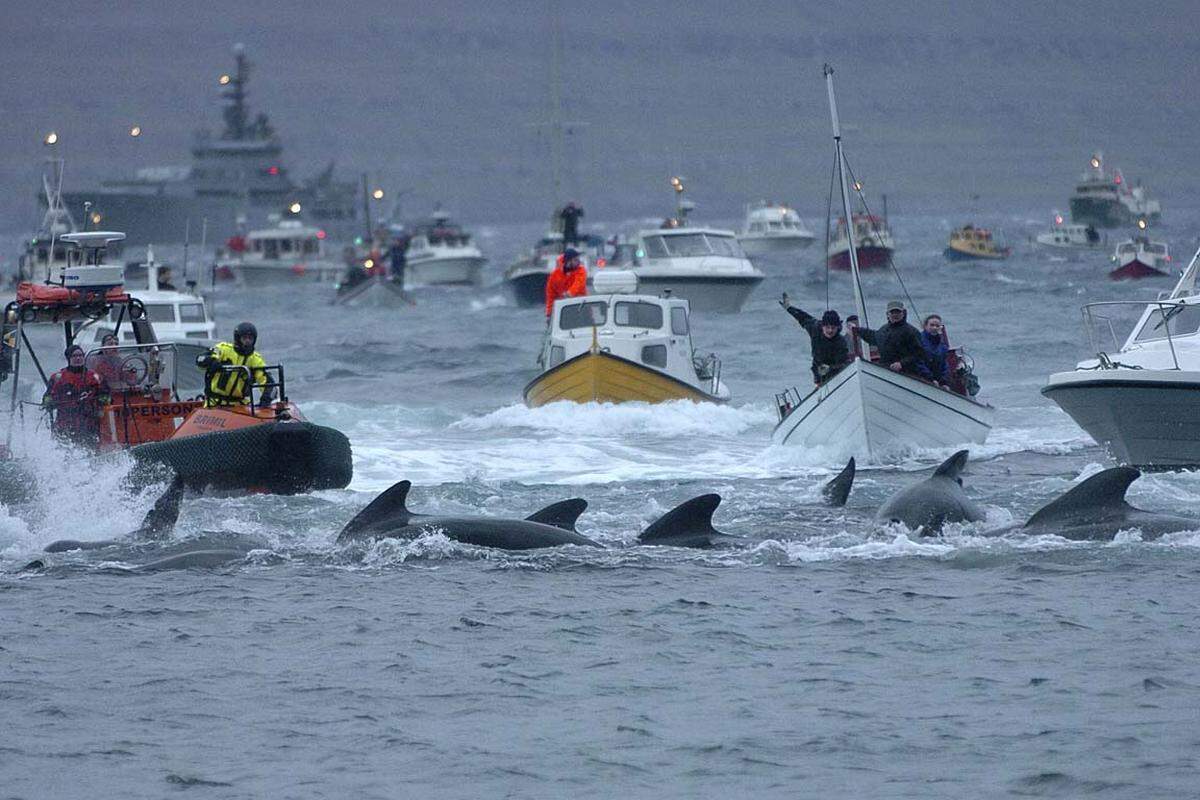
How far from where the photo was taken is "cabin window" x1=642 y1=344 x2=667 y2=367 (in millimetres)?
27453

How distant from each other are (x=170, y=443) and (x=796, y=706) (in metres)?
9.23

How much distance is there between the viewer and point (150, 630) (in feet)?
39.7

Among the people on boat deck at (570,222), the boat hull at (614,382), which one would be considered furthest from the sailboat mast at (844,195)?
the people on boat deck at (570,222)

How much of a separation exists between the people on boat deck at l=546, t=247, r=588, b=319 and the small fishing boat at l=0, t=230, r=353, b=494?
30.3 feet

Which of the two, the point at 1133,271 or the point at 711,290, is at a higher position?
the point at 1133,271

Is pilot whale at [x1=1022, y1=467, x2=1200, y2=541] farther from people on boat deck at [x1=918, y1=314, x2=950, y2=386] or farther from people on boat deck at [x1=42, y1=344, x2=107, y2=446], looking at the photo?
people on boat deck at [x1=42, y1=344, x2=107, y2=446]

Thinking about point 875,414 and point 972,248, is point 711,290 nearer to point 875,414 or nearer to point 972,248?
point 875,414

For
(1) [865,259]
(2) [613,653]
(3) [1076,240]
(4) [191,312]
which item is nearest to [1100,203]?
(3) [1076,240]

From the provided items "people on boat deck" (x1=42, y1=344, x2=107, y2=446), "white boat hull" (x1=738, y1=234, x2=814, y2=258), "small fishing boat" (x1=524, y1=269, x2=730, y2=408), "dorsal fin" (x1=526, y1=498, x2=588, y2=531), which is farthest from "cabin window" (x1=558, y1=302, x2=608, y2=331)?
"white boat hull" (x1=738, y1=234, x2=814, y2=258)

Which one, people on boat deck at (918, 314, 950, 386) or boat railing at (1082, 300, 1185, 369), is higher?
boat railing at (1082, 300, 1185, 369)

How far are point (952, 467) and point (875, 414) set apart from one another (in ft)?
15.8

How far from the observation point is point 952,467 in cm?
1617

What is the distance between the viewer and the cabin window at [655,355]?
27453 millimetres

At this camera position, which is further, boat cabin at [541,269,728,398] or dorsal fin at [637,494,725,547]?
boat cabin at [541,269,728,398]
